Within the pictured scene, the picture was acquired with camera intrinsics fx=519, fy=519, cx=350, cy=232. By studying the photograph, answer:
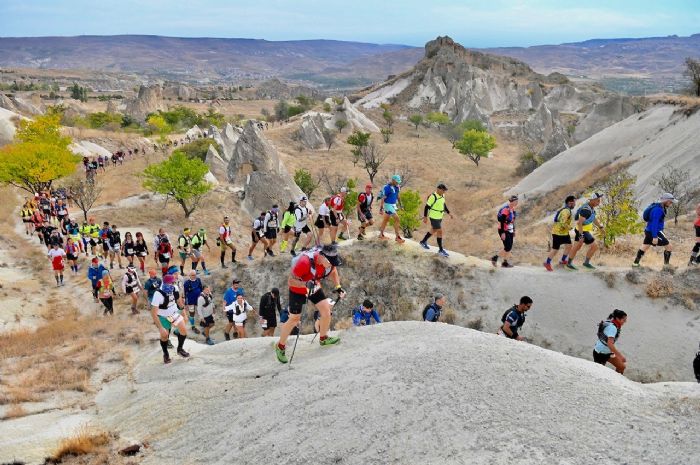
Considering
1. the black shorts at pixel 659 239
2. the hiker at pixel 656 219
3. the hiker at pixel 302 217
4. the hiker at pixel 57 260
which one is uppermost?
the hiker at pixel 656 219

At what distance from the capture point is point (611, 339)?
9641 millimetres

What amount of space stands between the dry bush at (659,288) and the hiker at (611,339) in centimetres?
452

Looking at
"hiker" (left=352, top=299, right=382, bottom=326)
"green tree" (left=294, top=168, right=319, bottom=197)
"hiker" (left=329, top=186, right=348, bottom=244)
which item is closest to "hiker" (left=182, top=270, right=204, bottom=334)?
"hiker" (left=329, top=186, right=348, bottom=244)

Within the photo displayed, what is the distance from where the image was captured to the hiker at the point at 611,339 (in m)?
9.62

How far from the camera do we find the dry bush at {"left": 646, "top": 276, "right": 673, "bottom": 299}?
44.3ft

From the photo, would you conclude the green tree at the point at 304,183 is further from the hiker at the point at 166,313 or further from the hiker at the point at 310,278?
the hiker at the point at 310,278

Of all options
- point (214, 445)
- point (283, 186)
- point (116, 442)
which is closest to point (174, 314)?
point (116, 442)

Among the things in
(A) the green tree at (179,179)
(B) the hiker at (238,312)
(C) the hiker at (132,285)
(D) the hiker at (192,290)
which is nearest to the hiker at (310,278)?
(B) the hiker at (238,312)

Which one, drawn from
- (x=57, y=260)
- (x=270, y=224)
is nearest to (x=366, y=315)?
(x=270, y=224)

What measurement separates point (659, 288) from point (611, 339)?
201 inches

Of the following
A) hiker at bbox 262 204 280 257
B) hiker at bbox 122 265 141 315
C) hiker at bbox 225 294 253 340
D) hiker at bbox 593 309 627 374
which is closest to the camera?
hiker at bbox 593 309 627 374

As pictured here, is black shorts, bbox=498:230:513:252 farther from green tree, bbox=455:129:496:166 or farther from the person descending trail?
green tree, bbox=455:129:496:166

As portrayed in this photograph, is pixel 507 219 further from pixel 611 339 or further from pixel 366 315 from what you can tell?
pixel 611 339

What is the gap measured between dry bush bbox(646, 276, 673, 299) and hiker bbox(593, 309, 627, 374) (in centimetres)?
452
